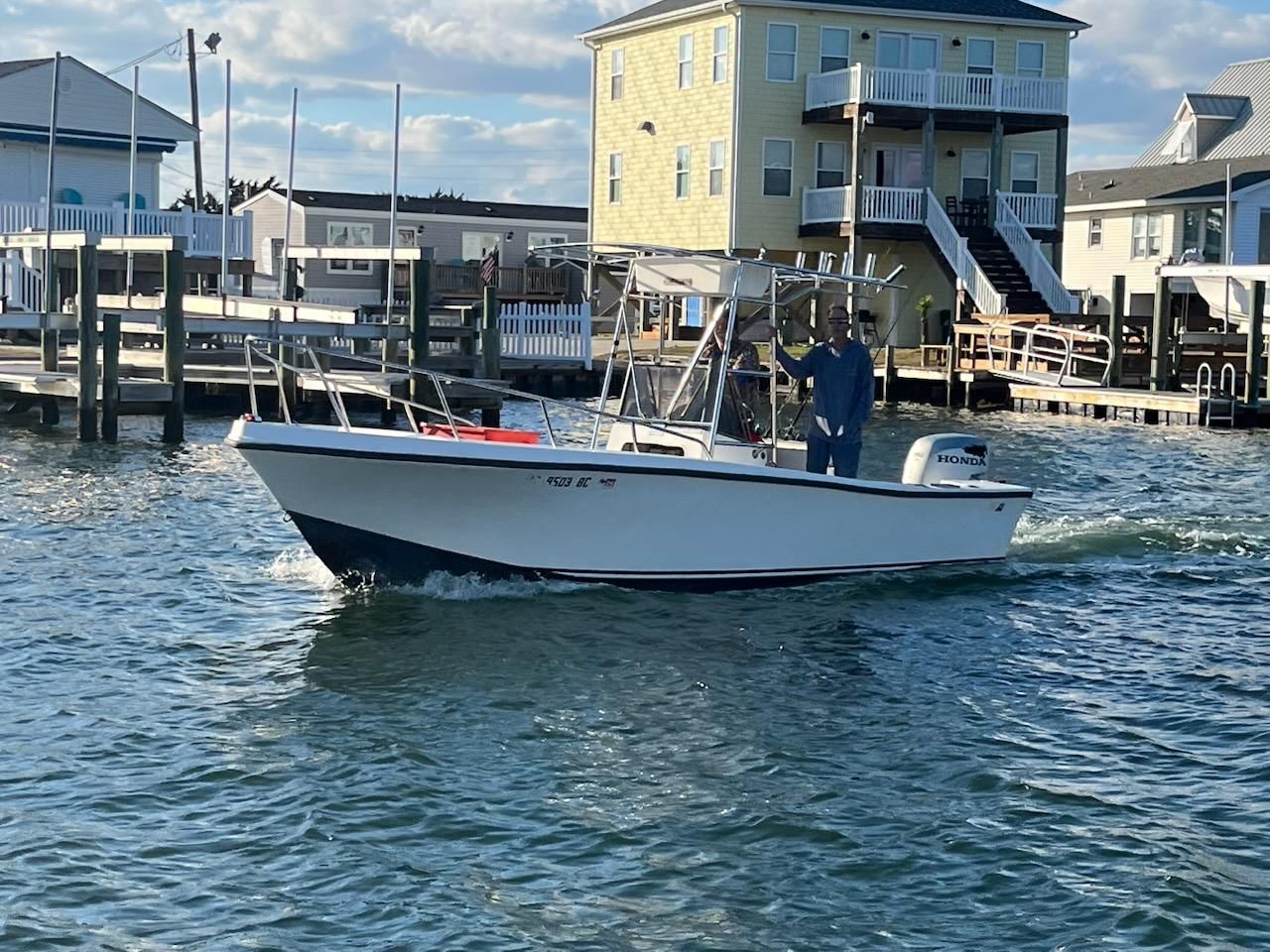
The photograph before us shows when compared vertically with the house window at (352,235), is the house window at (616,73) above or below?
above

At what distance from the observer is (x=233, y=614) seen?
14625 mm

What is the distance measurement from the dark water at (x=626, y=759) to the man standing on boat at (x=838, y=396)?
47.2 inches

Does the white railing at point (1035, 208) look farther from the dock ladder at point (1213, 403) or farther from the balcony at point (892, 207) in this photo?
the dock ladder at point (1213, 403)

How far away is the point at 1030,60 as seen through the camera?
46375mm

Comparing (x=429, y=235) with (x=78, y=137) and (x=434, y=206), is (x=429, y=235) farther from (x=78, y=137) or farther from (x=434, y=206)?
(x=78, y=137)

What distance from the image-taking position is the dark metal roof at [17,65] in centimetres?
4531

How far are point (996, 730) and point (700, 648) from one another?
279cm

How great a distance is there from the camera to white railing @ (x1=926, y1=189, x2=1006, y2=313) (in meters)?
40.7

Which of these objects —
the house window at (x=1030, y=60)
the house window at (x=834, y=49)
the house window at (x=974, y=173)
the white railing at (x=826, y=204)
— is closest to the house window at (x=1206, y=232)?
the house window at (x=1030, y=60)

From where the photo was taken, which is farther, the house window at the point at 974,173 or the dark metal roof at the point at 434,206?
the dark metal roof at the point at 434,206

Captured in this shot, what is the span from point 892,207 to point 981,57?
568 centimetres

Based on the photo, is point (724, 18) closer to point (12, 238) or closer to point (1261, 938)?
point (12, 238)

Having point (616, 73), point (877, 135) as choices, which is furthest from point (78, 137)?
point (877, 135)

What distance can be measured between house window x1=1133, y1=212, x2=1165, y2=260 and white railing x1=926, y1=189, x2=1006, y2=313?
1375cm
